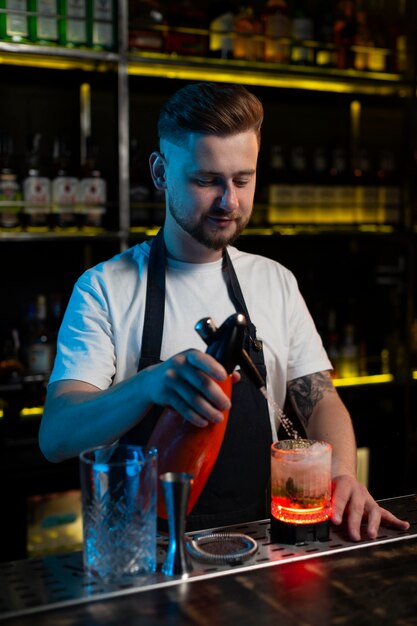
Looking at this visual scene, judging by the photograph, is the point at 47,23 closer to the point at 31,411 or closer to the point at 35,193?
the point at 35,193

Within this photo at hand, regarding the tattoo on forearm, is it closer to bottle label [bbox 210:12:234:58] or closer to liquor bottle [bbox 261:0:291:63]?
bottle label [bbox 210:12:234:58]

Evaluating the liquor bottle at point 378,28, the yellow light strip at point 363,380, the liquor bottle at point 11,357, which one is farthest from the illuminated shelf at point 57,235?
the liquor bottle at point 378,28

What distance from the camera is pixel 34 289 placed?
9.39ft

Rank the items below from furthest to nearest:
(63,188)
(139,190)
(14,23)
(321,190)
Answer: (321,190) → (139,190) → (63,188) → (14,23)

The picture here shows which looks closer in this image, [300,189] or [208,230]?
[208,230]

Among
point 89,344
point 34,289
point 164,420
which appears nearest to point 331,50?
point 34,289

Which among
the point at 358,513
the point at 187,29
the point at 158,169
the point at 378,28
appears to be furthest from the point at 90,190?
the point at 358,513

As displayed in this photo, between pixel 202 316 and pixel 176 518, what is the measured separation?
0.69 metres

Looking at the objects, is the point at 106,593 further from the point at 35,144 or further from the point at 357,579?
the point at 35,144

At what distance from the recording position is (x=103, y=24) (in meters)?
2.56

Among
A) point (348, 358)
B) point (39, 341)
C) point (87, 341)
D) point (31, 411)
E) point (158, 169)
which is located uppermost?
point (158, 169)

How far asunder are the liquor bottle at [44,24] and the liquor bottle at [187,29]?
1.27 feet

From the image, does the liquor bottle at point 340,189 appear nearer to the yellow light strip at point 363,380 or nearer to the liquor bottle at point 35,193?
the yellow light strip at point 363,380

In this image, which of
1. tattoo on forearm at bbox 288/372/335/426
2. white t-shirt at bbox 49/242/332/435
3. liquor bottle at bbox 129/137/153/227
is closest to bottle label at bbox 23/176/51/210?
liquor bottle at bbox 129/137/153/227
